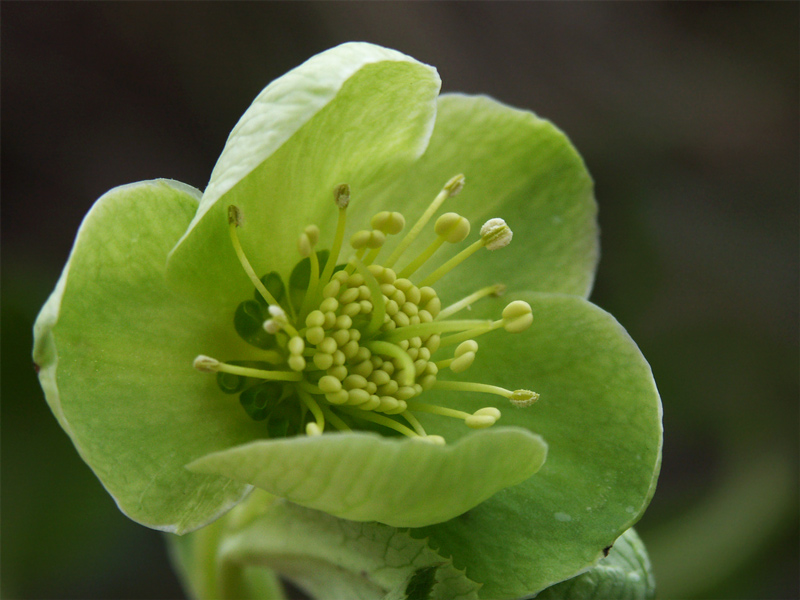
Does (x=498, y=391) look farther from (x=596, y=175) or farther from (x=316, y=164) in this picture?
(x=596, y=175)

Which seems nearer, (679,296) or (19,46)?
(19,46)

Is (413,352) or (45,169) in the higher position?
(413,352)

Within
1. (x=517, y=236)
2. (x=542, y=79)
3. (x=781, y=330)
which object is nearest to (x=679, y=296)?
(x=781, y=330)

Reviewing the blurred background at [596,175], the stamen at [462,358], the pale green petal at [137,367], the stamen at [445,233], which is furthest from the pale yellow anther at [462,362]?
the blurred background at [596,175]

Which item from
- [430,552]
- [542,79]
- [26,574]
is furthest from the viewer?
[542,79]

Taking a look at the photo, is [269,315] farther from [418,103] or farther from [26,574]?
[26,574]

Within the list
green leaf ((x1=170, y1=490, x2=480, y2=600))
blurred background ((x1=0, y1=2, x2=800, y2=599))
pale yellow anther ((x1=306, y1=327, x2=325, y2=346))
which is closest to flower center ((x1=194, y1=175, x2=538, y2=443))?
pale yellow anther ((x1=306, y1=327, x2=325, y2=346))

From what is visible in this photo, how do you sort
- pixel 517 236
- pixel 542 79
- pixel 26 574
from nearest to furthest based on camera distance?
pixel 517 236 < pixel 26 574 < pixel 542 79

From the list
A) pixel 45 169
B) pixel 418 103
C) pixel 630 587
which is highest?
pixel 418 103
